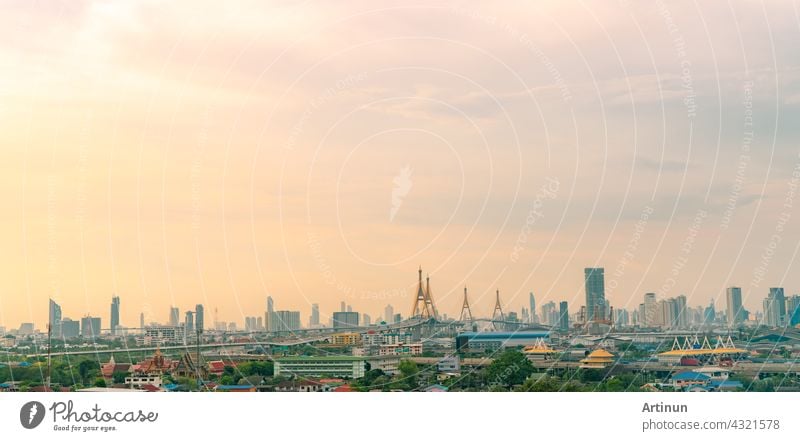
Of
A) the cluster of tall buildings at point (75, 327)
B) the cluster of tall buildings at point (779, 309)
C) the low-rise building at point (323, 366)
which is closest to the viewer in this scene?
the cluster of tall buildings at point (75, 327)

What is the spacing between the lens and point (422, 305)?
18031 mm

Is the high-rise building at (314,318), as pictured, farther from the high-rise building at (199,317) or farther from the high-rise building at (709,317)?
the high-rise building at (709,317)

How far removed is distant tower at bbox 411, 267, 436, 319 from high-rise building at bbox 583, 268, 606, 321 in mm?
2758

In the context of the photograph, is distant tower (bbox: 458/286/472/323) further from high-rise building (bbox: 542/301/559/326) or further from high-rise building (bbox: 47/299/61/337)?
high-rise building (bbox: 47/299/61/337)

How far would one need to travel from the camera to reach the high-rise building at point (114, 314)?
14039 millimetres

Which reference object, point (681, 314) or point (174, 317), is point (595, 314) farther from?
point (174, 317)

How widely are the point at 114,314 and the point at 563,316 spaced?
8730 mm

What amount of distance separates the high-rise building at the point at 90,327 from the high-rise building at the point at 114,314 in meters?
0.27

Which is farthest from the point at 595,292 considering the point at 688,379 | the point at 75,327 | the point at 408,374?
the point at 75,327

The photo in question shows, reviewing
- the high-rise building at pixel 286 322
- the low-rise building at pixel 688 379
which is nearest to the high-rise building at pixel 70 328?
the high-rise building at pixel 286 322

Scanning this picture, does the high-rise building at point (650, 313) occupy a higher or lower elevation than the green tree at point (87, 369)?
higher
